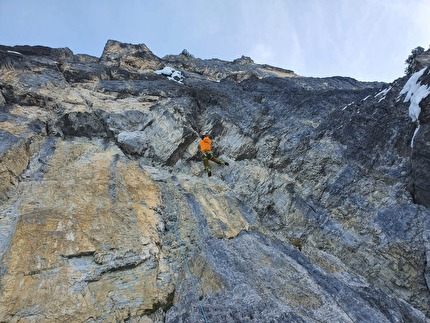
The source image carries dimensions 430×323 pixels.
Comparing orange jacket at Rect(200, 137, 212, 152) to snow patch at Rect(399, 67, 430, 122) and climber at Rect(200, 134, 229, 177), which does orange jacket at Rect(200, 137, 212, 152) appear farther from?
snow patch at Rect(399, 67, 430, 122)

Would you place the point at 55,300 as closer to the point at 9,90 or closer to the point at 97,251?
the point at 97,251

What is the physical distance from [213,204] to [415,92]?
817cm

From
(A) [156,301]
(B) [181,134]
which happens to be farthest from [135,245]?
(B) [181,134]

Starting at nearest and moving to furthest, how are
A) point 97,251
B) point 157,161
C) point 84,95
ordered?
point 97,251, point 157,161, point 84,95

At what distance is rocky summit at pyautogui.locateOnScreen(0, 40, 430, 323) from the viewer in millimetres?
7273

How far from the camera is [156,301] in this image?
7.45m

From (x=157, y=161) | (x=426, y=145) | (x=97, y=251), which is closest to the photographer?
(x=97, y=251)

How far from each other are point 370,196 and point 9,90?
572 inches

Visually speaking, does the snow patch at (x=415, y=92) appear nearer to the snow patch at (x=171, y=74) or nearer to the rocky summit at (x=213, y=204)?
the rocky summit at (x=213, y=204)

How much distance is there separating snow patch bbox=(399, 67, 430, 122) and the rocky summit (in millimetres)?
71

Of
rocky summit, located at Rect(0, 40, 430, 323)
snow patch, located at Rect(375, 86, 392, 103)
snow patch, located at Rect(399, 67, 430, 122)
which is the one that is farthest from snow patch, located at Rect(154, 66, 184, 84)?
snow patch, located at Rect(399, 67, 430, 122)

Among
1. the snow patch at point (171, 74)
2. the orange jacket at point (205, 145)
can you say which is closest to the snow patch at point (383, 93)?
the orange jacket at point (205, 145)

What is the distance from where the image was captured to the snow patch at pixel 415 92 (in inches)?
436

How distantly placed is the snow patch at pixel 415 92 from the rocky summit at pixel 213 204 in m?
0.07
